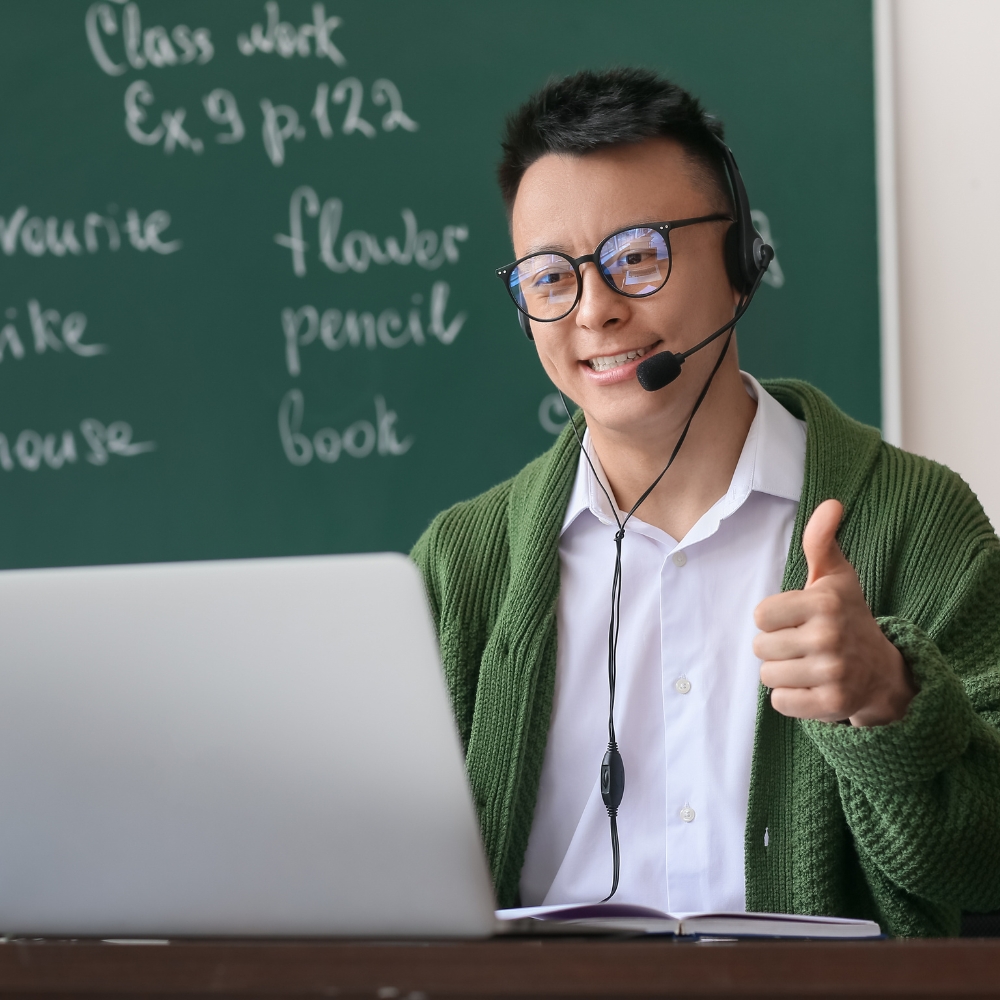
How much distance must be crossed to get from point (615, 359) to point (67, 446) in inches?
44.4

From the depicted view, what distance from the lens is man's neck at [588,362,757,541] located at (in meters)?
1.21

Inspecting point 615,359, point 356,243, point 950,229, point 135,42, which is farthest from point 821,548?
point 135,42

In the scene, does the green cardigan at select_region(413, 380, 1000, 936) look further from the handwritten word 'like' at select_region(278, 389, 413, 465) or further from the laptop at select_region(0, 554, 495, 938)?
the handwritten word 'like' at select_region(278, 389, 413, 465)

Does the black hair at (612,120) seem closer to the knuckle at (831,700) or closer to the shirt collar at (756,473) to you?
the shirt collar at (756,473)

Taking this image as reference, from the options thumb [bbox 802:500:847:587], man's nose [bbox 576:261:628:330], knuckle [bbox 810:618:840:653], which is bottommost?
knuckle [bbox 810:618:840:653]

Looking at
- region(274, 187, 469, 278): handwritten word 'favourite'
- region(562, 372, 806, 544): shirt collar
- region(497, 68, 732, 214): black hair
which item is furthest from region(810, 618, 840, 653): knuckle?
region(274, 187, 469, 278): handwritten word 'favourite'

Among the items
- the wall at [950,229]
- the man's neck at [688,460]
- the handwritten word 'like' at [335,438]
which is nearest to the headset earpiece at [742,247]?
the man's neck at [688,460]

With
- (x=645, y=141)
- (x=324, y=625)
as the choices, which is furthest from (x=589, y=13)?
(x=324, y=625)

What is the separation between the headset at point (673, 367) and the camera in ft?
3.45

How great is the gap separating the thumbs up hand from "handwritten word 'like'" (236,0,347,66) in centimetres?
142

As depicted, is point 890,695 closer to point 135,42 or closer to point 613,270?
point 613,270

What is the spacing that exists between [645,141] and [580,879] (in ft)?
2.54

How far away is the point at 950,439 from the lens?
5.74ft

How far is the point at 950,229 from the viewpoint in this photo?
173cm
